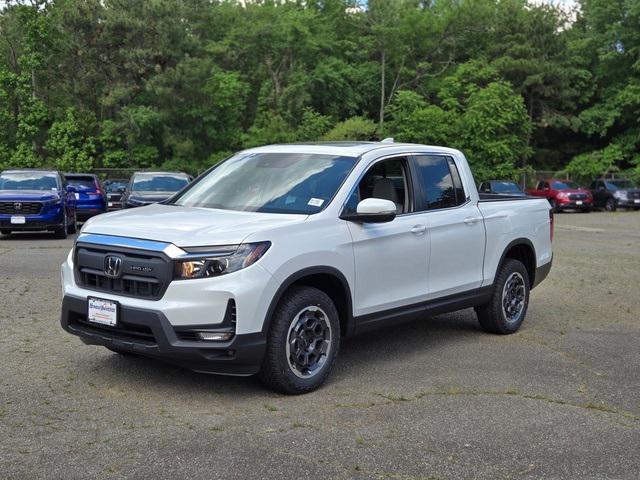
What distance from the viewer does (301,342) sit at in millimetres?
5539

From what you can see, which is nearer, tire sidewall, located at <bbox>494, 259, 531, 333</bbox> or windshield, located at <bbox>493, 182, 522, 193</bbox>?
tire sidewall, located at <bbox>494, 259, 531, 333</bbox>

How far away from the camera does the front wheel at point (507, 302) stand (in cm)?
766

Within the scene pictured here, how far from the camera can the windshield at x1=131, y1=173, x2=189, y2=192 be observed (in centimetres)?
1962

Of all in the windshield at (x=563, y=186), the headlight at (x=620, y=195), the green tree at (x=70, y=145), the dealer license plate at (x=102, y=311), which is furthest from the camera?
the green tree at (x=70, y=145)

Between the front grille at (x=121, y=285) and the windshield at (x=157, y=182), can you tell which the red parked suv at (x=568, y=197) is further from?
the front grille at (x=121, y=285)

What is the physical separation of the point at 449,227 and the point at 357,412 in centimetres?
239

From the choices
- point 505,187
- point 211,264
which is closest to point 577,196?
point 505,187

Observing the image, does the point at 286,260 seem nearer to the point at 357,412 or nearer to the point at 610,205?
the point at 357,412

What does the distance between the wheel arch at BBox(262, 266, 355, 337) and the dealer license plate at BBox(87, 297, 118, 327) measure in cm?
108

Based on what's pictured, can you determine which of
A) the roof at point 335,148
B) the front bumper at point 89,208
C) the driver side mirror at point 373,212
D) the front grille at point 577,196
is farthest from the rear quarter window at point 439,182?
the front grille at point 577,196

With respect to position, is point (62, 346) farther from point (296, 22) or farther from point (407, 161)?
point (296, 22)

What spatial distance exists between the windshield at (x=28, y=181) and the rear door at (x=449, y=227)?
1347 cm

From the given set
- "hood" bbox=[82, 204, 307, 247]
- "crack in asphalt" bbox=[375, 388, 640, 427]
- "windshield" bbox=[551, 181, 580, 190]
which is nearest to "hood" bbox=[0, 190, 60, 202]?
"hood" bbox=[82, 204, 307, 247]

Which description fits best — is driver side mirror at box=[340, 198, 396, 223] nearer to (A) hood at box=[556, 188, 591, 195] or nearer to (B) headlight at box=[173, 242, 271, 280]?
(B) headlight at box=[173, 242, 271, 280]
